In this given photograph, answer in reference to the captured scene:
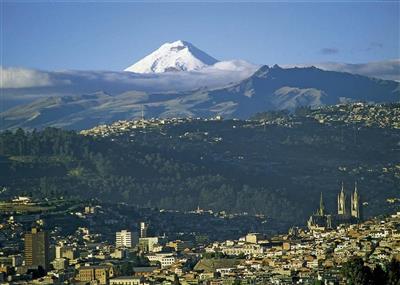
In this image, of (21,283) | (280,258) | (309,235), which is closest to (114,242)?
(309,235)


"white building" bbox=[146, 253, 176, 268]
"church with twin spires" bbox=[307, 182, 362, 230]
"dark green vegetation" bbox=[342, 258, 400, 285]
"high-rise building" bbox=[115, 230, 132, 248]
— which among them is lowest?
"high-rise building" bbox=[115, 230, 132, 248]

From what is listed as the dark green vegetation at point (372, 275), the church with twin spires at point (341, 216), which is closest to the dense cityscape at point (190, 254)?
the church with twin spires at point (341, 216)

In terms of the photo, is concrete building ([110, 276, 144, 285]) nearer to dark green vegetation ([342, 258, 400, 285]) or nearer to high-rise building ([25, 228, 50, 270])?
high-rise building ([25, 228, 50, 270])

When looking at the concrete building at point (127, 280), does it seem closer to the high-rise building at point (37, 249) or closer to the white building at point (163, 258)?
the white building at point (163, 258)

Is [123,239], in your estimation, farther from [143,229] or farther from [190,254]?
[190,254]

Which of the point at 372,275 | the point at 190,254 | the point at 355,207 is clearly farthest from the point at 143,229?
the point at 372,275

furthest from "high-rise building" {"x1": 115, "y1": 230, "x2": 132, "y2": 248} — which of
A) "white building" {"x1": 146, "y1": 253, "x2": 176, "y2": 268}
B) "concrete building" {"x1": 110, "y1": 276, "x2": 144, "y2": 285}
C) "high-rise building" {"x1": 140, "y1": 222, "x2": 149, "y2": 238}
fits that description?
"concrete building" {"x1": 110, "y1": 276, "x2": 144, "y2": 285}
